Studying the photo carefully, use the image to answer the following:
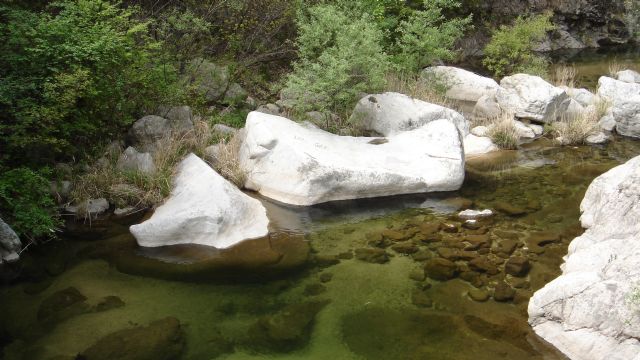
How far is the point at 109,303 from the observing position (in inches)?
259

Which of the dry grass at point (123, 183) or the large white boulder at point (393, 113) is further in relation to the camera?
the large white boulder at point (393, 113)

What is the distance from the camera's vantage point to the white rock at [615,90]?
14.0m

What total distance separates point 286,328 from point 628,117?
10899 millimetres

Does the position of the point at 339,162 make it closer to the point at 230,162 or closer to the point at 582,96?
the point at 230,162

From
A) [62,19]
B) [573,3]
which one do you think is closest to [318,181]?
[62,19]

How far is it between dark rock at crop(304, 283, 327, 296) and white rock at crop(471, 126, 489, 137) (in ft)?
23.9

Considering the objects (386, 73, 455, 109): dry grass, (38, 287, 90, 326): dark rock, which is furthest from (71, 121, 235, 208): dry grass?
(386, 73, 455, 109): dry grass

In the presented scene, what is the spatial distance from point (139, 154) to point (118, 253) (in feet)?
7.66

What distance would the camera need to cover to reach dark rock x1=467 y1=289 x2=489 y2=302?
660 centimetres

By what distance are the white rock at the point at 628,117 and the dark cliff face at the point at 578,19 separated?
Result: 10.2 m

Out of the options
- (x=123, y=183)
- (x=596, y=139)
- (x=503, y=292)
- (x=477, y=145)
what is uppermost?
(x=123, y=183)

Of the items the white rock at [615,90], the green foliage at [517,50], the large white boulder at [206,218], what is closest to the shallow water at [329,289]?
the large white boulder at [206,218]

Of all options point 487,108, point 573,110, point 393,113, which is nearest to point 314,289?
point 393,113

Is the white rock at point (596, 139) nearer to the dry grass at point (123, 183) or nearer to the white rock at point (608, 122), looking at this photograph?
the white rock at point (608, 122)
